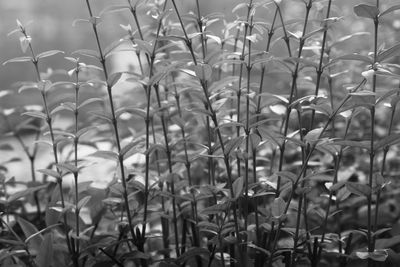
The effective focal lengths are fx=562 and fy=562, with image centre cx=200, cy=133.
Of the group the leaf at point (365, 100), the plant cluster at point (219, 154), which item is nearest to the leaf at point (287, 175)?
the plant cluster at point (219, 154)

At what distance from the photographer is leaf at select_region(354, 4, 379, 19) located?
63cm

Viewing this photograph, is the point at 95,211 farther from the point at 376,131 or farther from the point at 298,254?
the point at 376,131

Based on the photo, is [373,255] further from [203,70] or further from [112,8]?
[112,8]

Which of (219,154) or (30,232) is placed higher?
(219,154)

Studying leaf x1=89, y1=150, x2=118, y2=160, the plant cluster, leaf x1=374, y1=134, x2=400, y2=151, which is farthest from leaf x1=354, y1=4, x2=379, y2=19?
leaf x1=89, y1=150, x2=118, y2=160

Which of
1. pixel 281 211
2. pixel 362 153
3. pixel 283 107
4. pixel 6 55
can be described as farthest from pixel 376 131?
pixel 6 55

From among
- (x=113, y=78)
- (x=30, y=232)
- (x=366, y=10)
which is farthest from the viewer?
(x=30, y=232)

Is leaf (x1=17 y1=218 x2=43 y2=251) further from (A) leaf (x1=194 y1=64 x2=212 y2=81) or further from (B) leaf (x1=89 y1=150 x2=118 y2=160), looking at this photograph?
(A) leaf (x1=194 y1=64 x2=212 y2=81)

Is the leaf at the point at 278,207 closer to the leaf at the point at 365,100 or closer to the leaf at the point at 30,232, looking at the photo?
the leaf at the point at 365,100

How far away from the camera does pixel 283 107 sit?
970 millimetres

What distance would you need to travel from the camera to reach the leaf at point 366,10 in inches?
25.0

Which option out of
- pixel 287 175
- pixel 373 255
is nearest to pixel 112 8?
pixel 287 175

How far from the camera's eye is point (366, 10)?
642 mm

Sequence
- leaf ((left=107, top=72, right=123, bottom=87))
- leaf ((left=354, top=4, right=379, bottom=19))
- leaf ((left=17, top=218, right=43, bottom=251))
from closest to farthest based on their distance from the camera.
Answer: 1. leaf ((left=354, top=4, right=379, bottom=19))
2. leaf ((left=107, top=72, right=123, bottom=87))
3. leaf ((left=17, top=218, right=43, bottom=251))
